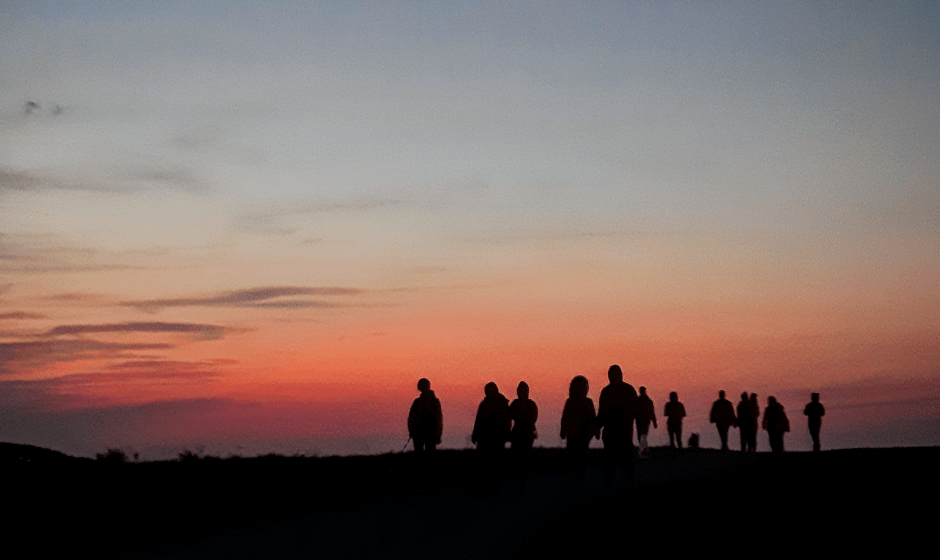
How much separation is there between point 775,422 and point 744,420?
976mm

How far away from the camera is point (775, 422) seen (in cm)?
3519

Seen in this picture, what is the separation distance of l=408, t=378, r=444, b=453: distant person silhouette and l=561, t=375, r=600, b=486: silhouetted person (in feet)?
9.09

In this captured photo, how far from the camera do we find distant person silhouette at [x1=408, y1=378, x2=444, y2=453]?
78.9ft

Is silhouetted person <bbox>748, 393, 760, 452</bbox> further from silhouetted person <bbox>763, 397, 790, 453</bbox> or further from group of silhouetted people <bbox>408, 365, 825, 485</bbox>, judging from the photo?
group of silhouetted people <bbox>408, 365, 825, 485</bbox>

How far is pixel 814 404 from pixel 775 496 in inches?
614

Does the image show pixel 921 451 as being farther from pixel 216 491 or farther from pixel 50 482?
pixel 50 482

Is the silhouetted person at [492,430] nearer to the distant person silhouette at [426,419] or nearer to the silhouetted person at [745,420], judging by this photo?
the distant person silhouette at [426,419]

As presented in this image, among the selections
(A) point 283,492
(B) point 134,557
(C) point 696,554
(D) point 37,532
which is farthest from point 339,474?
(C) point 696,554

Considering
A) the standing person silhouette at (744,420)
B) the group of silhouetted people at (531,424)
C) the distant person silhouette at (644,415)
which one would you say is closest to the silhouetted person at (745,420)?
the standing person silhouette at (744,420)

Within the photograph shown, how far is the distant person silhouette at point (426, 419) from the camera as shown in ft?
78.9

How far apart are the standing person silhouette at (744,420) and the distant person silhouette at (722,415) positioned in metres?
0.24

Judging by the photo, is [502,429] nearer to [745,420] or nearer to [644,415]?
[644,415]

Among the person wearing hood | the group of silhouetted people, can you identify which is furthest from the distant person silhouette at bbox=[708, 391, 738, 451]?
the group of silhouetted people

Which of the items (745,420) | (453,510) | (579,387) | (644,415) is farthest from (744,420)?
(453,510)
